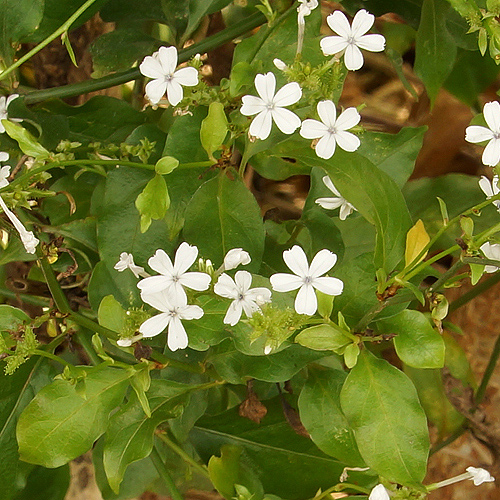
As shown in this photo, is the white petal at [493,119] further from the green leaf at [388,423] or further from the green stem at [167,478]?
the green stem at [167,478]

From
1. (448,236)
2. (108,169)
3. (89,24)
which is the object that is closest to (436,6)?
(448,236)

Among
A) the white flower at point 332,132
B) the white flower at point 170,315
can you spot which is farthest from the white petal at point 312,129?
the white flower at point 170,315

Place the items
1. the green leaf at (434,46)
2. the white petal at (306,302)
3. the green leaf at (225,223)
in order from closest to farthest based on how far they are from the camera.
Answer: the white petal at (306,302) < the green leaf at (225,223) < the green leaf at (434,46)

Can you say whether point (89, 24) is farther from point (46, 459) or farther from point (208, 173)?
point (46, 459)

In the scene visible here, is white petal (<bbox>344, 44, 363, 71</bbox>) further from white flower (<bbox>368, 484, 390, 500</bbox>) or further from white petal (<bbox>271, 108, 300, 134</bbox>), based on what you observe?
white flower (<bbox>368, 484, 390, 500</bbox>)

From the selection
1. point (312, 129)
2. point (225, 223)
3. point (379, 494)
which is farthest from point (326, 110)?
point (379, 494)

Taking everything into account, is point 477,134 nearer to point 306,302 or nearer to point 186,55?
point 306,302
